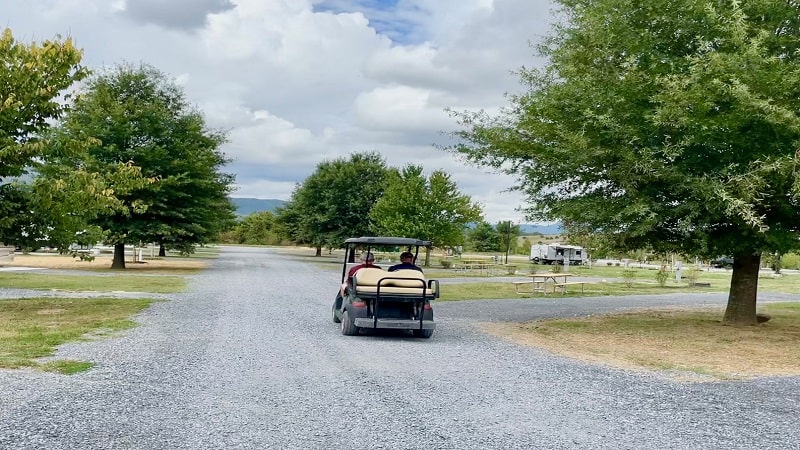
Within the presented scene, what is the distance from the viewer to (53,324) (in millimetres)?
11758

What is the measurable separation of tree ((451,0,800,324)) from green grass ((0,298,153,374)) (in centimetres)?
855

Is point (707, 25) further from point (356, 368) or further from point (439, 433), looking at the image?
point (439, 433)

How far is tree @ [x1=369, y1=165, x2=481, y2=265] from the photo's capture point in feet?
134

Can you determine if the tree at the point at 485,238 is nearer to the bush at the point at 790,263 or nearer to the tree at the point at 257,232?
the tree at the point at 257,232

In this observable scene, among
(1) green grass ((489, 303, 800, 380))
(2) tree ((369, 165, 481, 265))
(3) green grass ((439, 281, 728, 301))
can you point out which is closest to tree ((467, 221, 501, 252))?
(2) tree ((369, 165, 481, 265))

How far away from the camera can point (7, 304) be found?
48.3 feet

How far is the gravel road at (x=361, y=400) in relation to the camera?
210 inches

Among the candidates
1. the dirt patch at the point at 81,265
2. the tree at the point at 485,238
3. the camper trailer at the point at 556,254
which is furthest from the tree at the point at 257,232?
the dirt patch at the point at 81,265

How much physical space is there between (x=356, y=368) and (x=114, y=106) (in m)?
25.6

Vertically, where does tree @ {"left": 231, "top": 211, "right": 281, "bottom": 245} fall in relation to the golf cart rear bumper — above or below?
above

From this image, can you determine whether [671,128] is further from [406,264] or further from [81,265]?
[81,265]

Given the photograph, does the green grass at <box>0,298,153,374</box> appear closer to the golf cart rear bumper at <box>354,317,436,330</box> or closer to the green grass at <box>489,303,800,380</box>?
the golf cart rear bumper at <box>354,317,436,330</box>

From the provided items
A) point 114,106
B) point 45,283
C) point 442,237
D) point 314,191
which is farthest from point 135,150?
point 314,191

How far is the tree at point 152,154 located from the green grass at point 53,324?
42.4 feet
